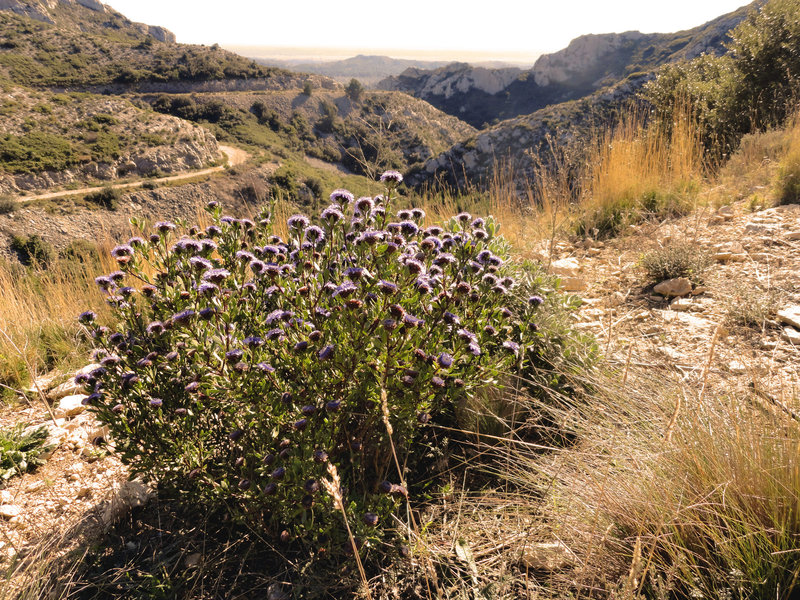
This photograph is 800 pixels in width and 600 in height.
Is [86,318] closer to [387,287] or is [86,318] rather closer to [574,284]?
[387,287]

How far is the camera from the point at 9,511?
7.97ft

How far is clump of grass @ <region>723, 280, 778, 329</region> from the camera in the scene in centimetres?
302

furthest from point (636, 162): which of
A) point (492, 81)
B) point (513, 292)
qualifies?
point (492, 81)

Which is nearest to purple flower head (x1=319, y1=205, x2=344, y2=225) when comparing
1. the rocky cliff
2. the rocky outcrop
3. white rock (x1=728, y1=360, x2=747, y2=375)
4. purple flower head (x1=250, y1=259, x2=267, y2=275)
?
purple flower head (x1=250, y1=259, x2=267, y2=275)

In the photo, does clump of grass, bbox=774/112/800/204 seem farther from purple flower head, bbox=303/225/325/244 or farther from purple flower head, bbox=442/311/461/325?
purple flower head, bbox=303/225/325/244

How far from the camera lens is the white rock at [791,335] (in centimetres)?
278

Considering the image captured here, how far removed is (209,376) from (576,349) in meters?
2.29

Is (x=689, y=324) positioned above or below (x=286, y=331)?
below

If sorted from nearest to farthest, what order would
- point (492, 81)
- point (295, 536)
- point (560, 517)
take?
point (560, 517), point (295, 536), point (492, 81)

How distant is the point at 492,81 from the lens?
95.8 meters

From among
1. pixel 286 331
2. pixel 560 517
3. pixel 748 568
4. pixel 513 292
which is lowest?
pixel 560 517

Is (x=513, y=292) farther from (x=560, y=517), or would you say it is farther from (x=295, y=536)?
(x=295, y=536)

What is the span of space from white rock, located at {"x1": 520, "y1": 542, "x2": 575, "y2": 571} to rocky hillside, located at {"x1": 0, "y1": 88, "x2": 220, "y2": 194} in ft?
197

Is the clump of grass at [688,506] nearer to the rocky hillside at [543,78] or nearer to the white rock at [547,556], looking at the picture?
the white rock at [547,556]
